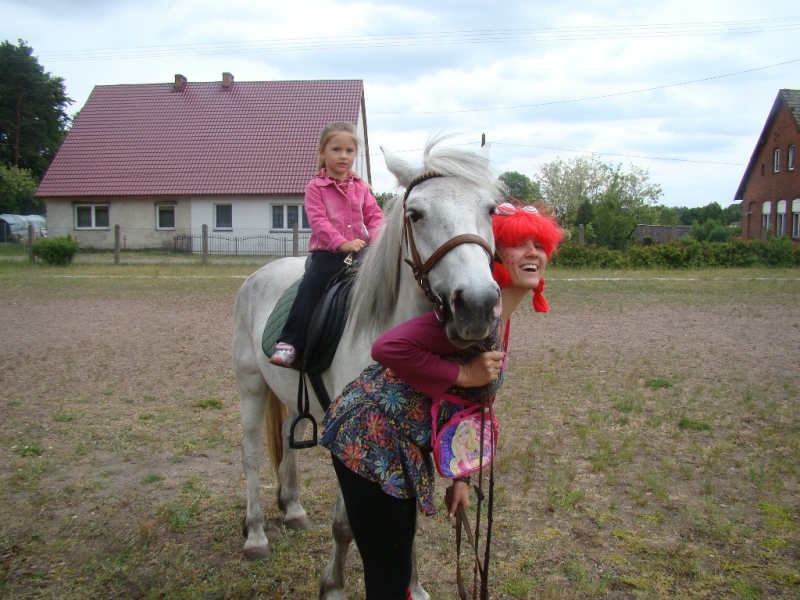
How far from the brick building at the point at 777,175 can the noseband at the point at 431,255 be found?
35.3 meters

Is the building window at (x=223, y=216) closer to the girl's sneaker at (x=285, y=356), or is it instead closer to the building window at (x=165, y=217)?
the building window at (x=165, y=217)

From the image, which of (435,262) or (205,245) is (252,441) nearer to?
(435,262)

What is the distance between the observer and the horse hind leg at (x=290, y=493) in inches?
160

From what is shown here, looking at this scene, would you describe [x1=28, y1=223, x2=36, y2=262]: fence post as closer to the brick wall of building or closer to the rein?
the rein

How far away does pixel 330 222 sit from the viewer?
10.9ft

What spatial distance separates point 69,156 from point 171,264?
12.2m

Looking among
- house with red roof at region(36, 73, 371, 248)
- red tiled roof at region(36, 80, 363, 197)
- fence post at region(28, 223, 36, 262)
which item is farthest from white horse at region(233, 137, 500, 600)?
red tiled roof at region(36, 80, 363, 197)

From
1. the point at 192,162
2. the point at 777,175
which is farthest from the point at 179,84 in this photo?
the point at 777,175

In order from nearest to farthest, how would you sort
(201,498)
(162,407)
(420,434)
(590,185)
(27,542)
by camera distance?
(420,434) → (27,542) → (201,498) → (162,407) → (590,185)

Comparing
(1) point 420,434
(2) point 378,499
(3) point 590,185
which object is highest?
(3) point 590,185

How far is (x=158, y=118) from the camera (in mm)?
31594

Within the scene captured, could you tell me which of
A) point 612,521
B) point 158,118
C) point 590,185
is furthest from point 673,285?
point 590,185

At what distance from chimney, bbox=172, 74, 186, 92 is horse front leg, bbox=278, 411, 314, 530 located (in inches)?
1295

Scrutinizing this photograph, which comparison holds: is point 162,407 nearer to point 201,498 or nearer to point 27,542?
point 201,498
